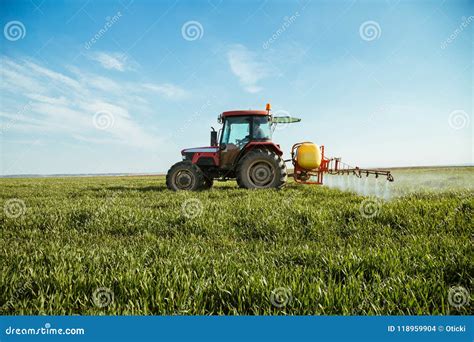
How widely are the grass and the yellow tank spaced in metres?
5.03

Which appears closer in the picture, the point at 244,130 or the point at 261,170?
the point at 261,170

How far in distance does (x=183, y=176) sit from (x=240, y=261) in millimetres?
7368

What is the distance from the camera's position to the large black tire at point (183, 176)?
388 inches

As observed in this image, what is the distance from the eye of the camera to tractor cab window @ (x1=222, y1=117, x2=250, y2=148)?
9617mm

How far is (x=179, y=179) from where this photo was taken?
995 centimetres

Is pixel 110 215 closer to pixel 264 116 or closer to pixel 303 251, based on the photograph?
pixel 303 251

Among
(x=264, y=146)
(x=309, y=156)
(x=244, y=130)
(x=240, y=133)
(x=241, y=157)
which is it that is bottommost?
(x=241, y=157)

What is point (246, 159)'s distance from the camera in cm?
934

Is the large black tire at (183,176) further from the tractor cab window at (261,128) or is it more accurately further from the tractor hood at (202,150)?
the tractor cab window at (261,128)

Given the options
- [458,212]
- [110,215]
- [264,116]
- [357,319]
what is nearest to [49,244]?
[110,215]

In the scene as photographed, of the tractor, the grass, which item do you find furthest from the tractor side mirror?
the grass

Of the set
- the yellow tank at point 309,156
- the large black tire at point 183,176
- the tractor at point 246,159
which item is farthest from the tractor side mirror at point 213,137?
the yellow tank at point 309,156

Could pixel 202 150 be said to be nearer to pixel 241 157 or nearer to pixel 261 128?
pixel 241 157

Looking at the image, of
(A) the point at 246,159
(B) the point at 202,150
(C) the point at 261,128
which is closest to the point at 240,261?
(A) the point at 246,159
